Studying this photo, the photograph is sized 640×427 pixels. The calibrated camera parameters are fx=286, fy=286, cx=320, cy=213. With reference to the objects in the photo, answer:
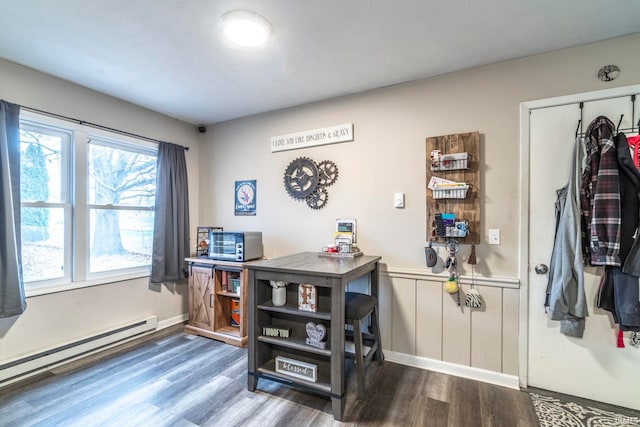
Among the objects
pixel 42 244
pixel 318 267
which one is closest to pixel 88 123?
pixel 42 244

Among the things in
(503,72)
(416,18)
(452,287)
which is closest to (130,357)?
(452,287)

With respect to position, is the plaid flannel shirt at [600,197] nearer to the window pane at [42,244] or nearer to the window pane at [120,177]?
the window pane at [120,177]

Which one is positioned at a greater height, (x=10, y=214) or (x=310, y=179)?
(x=310, y=179)

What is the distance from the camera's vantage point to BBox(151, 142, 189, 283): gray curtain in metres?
3.13

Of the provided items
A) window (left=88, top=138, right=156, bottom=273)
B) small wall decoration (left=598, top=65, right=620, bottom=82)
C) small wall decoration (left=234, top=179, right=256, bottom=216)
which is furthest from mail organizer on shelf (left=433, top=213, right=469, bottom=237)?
window (left=88, top=138, right=156, bottom=273)

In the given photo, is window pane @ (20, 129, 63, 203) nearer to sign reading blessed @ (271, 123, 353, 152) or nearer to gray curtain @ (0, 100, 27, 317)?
gray curtain @ (0, 100, 27, 317)

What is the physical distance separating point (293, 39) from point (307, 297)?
1728 millimetres

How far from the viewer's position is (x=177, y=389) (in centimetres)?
208

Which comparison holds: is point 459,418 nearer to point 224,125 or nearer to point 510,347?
point 510,347

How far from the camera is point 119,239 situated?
9.74 feet

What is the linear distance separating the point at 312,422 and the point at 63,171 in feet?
9.42

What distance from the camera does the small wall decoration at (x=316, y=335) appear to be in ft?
6.22

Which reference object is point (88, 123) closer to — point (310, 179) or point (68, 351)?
point (68, 351)

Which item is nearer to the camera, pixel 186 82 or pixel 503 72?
pixel 503 72
